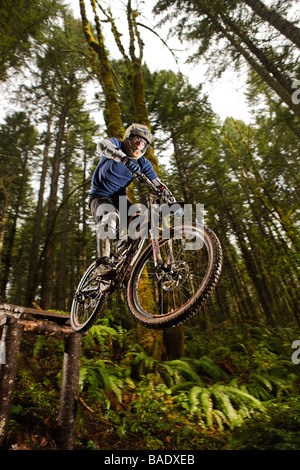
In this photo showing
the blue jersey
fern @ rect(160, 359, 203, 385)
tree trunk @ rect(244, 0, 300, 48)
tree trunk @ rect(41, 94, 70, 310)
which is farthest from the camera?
tree trunk @ rect(41, 94, 70, 310)

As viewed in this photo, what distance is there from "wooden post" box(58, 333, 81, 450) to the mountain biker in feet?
7.28

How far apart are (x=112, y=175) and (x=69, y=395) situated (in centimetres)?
378

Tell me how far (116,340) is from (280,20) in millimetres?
12383

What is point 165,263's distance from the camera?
2.91 metres

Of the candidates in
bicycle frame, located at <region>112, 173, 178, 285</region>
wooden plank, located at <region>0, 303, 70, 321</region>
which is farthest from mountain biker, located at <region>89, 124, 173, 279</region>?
wooden plank, located at <region>0, 303, 70, 321</region>

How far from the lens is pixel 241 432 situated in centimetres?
476

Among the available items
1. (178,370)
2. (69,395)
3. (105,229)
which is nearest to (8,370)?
(69,395)

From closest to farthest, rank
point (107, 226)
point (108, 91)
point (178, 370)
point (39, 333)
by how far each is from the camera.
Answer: point (107, 226)
point (39, 333)
point (178, 370)
point (108, 91)

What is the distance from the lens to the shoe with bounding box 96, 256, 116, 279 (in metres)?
3.13

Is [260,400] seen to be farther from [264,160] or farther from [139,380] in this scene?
[264,160]

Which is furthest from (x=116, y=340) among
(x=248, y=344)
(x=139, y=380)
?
(x=248, y=344)

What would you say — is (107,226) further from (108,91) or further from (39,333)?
(108,91)

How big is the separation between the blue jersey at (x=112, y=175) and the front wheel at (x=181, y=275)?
3.05ft

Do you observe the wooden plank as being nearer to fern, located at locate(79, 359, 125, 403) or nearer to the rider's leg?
the rider's leg
